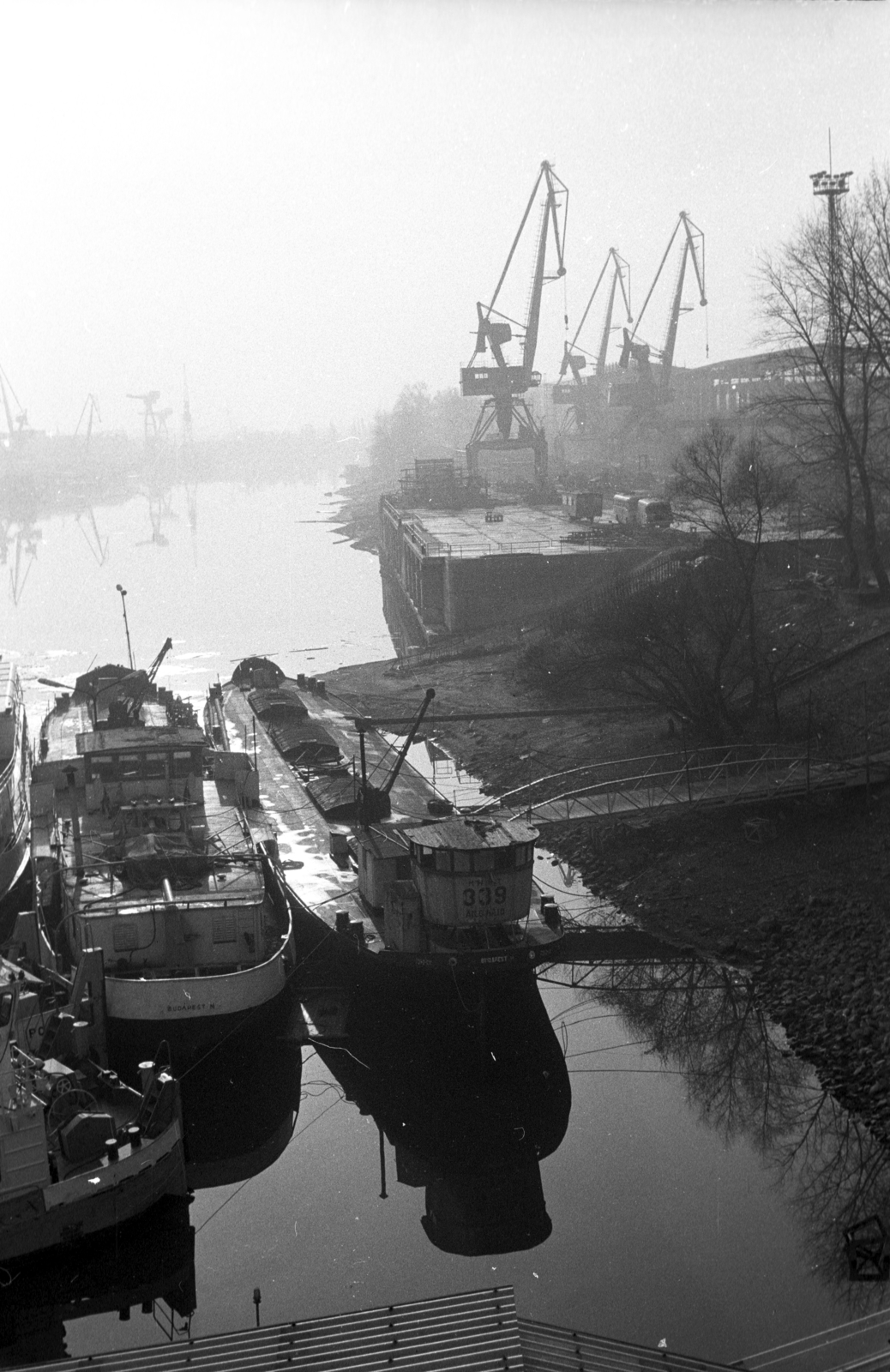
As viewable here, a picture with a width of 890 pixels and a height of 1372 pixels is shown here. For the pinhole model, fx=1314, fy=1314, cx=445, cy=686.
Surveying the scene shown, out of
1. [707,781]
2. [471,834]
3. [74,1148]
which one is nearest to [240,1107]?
[74,1148]

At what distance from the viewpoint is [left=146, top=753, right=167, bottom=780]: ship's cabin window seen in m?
26.3

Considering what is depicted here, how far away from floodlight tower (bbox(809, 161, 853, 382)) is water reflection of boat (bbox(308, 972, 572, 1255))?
82.3ft

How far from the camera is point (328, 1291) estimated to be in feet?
47.4

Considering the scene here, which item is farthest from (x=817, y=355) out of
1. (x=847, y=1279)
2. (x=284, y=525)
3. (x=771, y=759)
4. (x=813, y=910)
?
(x=284, y=525)

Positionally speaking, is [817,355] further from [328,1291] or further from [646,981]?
[328,1291]

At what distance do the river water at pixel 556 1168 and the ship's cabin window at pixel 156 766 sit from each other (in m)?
6.95

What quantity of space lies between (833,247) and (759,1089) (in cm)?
2803

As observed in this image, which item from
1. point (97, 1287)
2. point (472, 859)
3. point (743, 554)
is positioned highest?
point (743, 554)

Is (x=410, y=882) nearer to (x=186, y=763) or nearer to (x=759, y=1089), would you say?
(x=759, y=1089)

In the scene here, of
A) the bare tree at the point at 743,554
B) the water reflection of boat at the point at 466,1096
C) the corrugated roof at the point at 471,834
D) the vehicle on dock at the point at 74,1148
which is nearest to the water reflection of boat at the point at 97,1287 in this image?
the vehicle on dock at the point at 74,1148

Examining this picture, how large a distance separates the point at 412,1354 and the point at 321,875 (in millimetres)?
14577

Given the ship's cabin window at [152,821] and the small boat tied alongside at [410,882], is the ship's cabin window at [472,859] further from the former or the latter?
the ship's cabin window at [152,821]

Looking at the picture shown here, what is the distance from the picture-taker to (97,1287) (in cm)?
1473

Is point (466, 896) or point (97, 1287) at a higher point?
point (466, 896)
